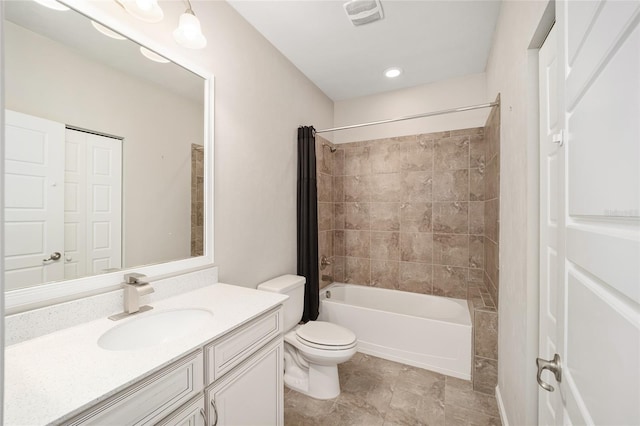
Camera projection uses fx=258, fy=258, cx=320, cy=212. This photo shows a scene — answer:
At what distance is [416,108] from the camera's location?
2836 millimetres

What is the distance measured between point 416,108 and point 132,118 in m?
2.62

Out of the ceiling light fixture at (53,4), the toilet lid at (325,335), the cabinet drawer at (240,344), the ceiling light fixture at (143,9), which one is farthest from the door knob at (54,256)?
the toilet lid at (325,335)

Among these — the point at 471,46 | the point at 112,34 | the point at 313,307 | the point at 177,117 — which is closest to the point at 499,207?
the point at 471,46

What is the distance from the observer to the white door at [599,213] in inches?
13.3

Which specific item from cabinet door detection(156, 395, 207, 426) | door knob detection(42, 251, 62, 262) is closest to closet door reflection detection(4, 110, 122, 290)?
door knob detection(42, 251, 62, 262)

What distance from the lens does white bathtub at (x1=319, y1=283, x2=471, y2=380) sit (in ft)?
6.78

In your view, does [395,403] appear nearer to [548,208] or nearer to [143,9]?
[548,208]

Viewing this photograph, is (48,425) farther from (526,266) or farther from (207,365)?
(526,266)

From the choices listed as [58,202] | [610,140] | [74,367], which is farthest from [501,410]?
[58,202]

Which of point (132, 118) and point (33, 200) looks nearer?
point (33, 200)

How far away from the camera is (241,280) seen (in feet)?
5.94

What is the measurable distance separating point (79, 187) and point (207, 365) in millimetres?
892

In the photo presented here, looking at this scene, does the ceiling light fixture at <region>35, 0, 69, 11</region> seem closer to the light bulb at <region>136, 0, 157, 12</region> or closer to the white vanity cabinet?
the light bulb at <region>136, 0, 157, 12</region>

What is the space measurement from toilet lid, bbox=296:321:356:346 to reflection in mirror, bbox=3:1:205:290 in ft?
3.18
